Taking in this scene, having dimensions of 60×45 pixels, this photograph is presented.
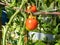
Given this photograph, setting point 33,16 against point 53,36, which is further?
point 53,36

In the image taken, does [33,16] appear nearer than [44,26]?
Yes

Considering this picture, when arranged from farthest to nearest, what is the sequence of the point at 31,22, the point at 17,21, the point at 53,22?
the point at 53,22 → the point at 17,21 → the point at 31,22

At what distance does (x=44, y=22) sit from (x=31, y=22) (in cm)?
44

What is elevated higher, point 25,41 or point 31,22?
point 31,22

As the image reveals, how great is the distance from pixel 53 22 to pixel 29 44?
0.28 metres

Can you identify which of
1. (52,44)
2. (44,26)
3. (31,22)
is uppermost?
(31,22)

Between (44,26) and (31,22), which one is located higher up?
(31,22)

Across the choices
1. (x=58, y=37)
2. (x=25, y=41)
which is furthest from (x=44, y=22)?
(x=25, y=41)

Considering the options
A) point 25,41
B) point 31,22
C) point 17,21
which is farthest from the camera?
point 17,21

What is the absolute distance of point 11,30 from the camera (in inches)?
53.6

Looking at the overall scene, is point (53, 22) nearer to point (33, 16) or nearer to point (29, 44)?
point (29, 44)

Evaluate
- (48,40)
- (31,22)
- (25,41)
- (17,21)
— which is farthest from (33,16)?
(48,40)

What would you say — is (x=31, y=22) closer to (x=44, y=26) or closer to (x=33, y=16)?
(x=33, y=16)

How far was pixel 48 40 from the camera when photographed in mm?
1308
